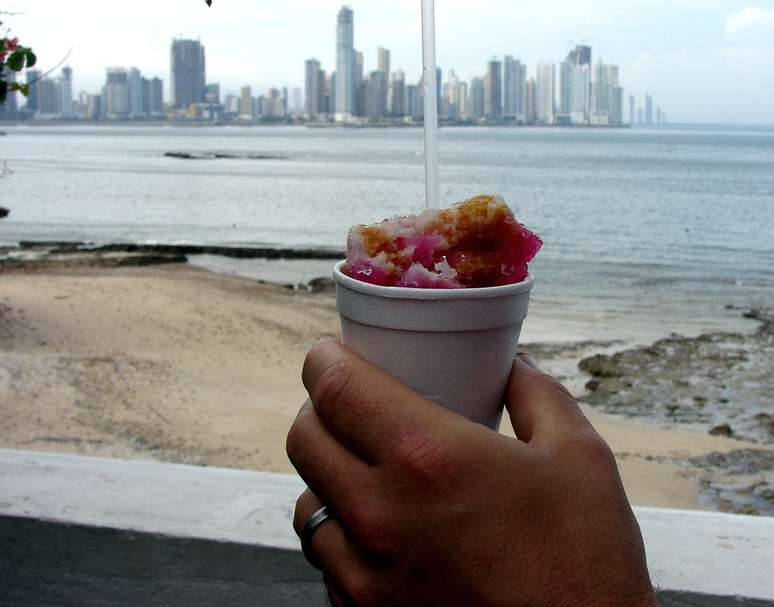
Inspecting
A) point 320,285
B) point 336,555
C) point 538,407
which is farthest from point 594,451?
point 320,285

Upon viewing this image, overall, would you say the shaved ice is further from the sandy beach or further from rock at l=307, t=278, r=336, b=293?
rock at l=307, t=278, r=336, b=293

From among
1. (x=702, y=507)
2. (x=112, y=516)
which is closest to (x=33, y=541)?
(x=112, y=516)

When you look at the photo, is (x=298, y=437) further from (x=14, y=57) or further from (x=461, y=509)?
(x=14, y=57)

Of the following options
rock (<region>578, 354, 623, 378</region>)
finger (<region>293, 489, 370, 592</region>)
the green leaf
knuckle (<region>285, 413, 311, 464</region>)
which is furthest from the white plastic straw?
rock (<region>578, 354, 623, 378</region>)

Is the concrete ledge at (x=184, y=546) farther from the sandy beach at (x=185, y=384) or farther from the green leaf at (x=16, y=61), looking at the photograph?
the sandy beach at (x=185, y=384)

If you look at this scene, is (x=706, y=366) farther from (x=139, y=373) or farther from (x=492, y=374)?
(x=492, y=374)
